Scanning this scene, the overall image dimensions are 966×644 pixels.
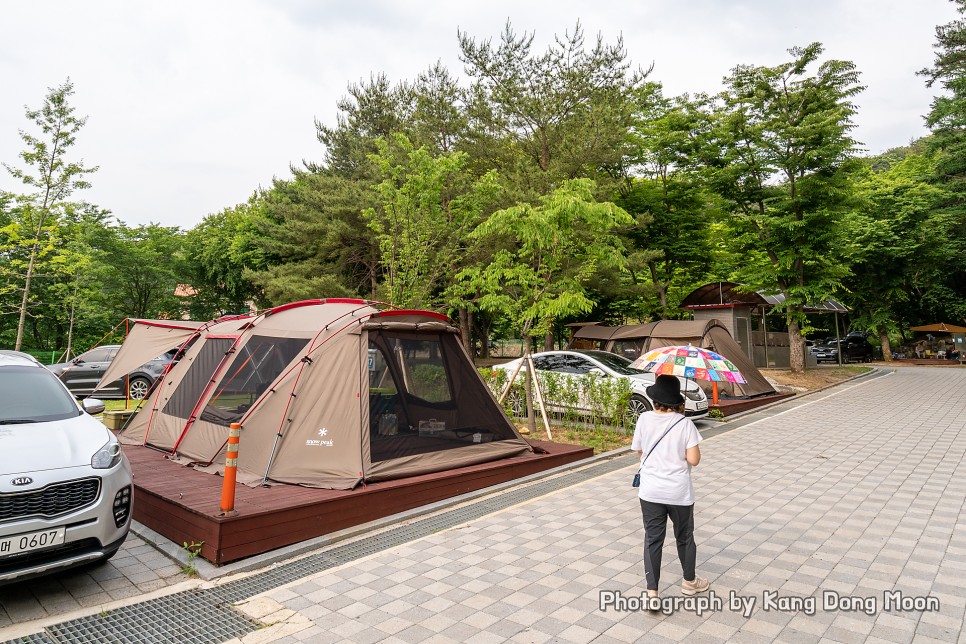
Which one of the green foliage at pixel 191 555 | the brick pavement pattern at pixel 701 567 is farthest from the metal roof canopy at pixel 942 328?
the green foliage at pixel 191 555

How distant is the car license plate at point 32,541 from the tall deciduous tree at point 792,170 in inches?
832

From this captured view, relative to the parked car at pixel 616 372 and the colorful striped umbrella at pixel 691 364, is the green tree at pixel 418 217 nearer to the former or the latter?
the parked car at pixel 616 372

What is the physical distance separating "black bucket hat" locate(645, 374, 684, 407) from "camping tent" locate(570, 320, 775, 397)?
35.0ft

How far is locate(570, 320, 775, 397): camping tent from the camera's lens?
1416cm

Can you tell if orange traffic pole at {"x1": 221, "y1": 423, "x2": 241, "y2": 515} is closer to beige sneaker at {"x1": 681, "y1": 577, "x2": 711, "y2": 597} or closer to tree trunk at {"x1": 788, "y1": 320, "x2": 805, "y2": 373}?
beige sneaker at {"x1": 681, "y1": 577, "x2": 711, "y2": 597}

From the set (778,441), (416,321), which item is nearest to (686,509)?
(416,321)

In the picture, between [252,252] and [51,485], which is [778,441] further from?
[252,252]

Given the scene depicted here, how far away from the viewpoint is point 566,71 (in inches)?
810

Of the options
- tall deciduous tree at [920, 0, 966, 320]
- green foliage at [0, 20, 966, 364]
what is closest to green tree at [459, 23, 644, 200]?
green foliage at [0, 20, 966, 364]

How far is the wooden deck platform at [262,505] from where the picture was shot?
4.76 m

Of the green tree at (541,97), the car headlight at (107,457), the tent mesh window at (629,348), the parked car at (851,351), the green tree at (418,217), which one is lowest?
the parked car at (851,351)

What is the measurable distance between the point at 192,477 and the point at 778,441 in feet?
30.5

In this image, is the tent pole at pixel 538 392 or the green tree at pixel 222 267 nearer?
the tent pole at pixel 538 392

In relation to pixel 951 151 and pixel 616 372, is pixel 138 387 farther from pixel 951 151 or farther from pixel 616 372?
pixel 951 151
